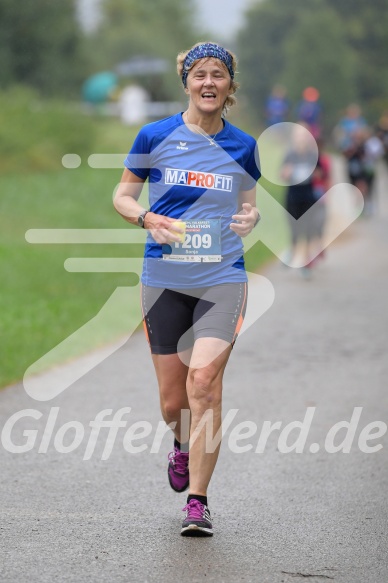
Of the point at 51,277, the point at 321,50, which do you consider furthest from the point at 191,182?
the point at 321,50

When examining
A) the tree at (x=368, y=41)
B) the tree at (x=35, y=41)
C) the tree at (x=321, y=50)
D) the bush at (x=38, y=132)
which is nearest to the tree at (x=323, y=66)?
the tree at (x=321, y=50)

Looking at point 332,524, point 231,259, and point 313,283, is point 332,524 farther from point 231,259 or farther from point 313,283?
point 313,283

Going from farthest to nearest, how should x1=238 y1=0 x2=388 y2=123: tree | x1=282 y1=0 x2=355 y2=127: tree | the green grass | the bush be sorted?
x1=238 y1=0 x2=388 y2=123: tree < x1=282 y1=0 x2=355 y2=127: tree < the bush < the green grass

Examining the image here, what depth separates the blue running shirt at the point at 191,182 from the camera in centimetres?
596

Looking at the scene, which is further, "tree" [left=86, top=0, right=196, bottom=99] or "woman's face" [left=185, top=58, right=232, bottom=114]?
"tree" [left=86, top=0, right=196, bottom=99]

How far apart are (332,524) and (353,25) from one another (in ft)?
318

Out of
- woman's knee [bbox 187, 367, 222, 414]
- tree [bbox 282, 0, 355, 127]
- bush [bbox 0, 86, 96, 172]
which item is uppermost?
tree [bbox 282, 0, 355, 127]

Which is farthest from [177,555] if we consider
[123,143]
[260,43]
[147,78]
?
[260,43]

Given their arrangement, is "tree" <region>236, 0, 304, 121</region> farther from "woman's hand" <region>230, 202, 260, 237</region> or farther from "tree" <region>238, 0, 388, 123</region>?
"woman's hand" <region>230, 202, 260, 237</region>

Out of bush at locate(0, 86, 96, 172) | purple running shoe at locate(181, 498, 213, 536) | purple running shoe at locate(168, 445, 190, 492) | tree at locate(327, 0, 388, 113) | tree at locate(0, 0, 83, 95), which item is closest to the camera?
purple running shoe at locate(181, 498, 213, 536)

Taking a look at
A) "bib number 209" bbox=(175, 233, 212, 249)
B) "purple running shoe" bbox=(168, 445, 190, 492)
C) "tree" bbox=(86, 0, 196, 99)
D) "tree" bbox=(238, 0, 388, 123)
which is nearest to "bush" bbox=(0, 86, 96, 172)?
"purple running shoe" bbox=(168, 445, 190, 492)

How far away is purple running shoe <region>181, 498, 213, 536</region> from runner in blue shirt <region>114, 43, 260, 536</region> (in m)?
0.01

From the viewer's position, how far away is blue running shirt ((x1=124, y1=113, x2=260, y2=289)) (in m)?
5.96

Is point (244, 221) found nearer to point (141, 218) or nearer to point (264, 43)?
point (141, 218)
